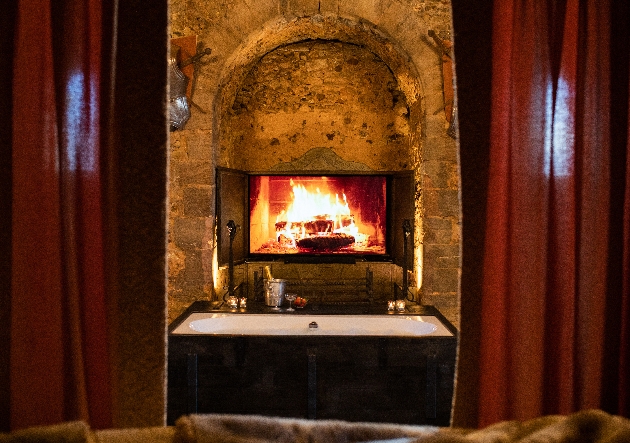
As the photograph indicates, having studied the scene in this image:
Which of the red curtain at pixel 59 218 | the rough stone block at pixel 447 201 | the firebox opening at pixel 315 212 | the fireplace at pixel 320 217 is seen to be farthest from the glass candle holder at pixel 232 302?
the red curtain at pixel 59 218

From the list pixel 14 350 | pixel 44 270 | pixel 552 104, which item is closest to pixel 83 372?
pixel 14 350

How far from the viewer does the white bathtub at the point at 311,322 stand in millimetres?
3441

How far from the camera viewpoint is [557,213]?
156 cm

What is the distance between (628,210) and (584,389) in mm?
544

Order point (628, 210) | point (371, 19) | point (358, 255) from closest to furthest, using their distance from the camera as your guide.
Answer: point (628, 210), point (371, 19), point (358, 255)

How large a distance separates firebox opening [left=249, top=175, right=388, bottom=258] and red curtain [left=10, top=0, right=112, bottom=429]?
303cm

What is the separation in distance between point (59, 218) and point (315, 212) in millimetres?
3282

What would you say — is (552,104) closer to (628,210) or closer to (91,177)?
(628,210)

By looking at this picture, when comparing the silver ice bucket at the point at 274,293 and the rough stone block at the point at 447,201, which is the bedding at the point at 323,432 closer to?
the silver ice bucket at the point at 274,293

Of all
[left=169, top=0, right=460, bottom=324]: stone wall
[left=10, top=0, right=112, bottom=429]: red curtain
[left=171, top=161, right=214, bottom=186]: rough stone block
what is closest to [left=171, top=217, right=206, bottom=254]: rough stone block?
[left=169, top=0, right=460, bottom=324]: stone wall

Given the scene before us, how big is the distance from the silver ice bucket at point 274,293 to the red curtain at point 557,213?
2.37 meters

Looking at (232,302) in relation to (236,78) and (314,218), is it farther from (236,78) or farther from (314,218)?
(236,78)

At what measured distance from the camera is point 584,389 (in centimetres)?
156

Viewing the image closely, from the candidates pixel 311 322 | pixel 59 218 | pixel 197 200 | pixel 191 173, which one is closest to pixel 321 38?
pixel 191 173
